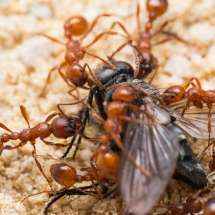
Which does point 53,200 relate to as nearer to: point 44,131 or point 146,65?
point 44,131

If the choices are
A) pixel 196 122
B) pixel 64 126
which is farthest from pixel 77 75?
pixel 196 122

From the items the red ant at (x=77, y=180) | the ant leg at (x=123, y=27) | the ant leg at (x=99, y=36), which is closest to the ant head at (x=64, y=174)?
the red ant at (x=77, y=180)

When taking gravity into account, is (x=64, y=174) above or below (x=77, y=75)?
below

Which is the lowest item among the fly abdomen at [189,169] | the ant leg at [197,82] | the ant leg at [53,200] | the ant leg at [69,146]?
the ant leg at [53,200]

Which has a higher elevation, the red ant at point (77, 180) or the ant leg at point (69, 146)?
the ant leg at point (69, 146)

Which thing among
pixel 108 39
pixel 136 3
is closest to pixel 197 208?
pixel 108 39

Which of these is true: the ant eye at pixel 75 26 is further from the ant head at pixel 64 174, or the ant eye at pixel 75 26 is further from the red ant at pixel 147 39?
the ant head at pixel 64 174

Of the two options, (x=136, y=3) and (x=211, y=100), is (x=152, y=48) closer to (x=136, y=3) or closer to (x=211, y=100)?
(x=136, y=3)
